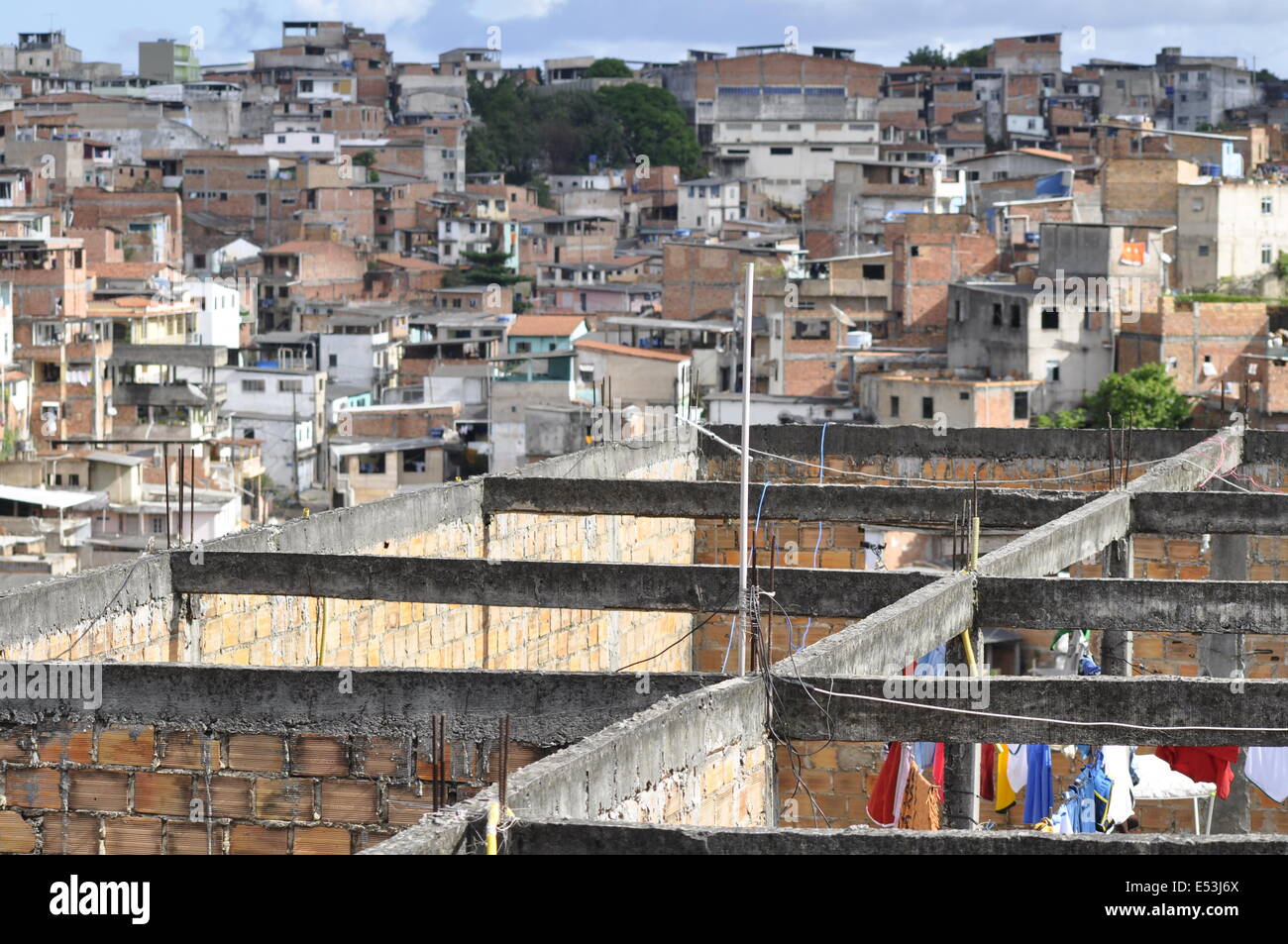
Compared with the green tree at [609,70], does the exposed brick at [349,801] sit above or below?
below

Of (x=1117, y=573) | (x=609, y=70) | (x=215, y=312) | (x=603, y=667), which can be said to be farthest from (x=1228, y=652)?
(x=609, y=70)

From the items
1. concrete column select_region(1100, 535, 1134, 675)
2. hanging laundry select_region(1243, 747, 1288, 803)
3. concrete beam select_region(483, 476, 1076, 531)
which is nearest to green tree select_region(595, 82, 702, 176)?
concrete beam select_region(483, 476, 1076, 531)

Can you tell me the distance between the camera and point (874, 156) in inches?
3903

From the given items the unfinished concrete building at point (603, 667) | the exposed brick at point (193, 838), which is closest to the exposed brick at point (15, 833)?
the unfinished concrete building at point (603, 667)

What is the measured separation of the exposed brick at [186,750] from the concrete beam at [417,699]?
63mm

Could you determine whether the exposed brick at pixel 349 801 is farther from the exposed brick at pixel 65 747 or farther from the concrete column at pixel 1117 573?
the concrete column at pixel 1117 573

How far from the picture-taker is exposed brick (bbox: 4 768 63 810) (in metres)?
10.9

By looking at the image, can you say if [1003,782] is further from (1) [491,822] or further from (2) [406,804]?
(1) [491,822]

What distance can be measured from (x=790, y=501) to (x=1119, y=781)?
5.21 metres

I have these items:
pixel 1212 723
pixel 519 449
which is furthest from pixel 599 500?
pixel 519 449

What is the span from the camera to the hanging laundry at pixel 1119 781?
41.5 feet

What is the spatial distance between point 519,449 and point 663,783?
143ft

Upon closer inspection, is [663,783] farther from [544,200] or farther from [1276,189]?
[544,200]

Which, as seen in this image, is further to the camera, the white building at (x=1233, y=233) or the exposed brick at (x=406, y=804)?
the white building at (x=1233, y=233)
